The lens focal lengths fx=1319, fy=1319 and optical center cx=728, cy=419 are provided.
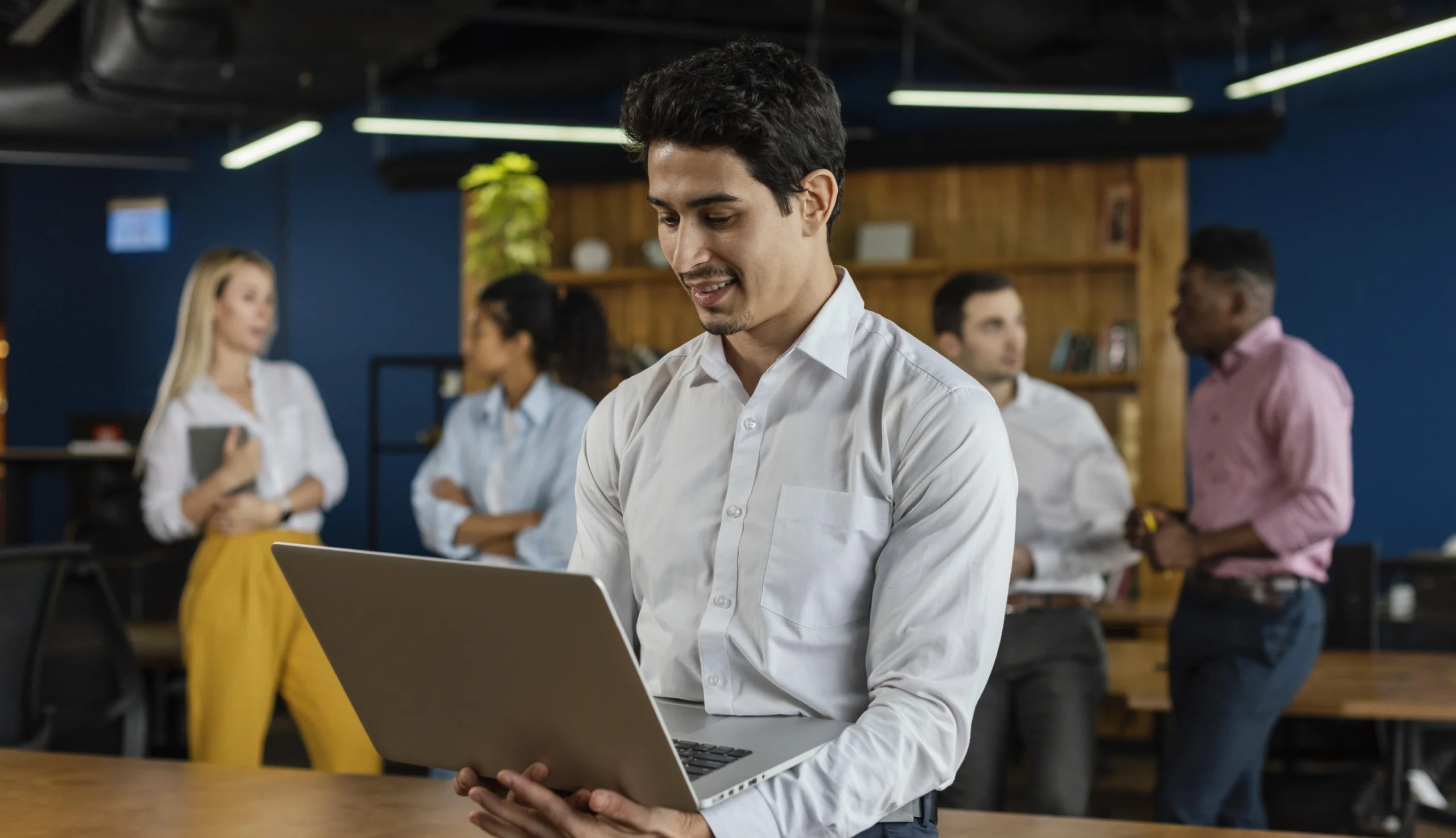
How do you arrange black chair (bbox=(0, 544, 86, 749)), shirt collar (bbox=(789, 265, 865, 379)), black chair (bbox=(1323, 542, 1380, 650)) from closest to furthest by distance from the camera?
shirt collar (bbox=(789, 265, 865, 379)), black chair (bbox=(0, 544, 86, 749)), black chair (bbox=(1323, 542, 1380, 650))

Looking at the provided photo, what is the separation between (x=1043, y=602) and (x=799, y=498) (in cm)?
203

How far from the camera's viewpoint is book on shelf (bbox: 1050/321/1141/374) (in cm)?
729

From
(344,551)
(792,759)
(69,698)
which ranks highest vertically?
(344,551)

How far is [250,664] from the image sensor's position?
351cm

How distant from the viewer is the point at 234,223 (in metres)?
10.1

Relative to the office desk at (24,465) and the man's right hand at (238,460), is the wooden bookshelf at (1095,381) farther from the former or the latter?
the office desk at (24,465)

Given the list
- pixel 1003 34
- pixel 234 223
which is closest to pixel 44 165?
pixel 234 223

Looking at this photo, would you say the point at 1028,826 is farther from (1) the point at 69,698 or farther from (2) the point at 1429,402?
(2) the point at 1429,402

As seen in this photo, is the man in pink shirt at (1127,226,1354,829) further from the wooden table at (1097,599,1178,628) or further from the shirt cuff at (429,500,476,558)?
the shirt cuff at (429,500,476,558)

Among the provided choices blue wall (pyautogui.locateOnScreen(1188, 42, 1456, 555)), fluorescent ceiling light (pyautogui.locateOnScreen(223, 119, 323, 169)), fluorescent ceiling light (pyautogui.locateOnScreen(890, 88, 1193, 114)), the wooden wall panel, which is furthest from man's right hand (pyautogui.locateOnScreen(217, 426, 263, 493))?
blue wall (pyautogui.locateOnScreen(1188, 42, 1456, 555))

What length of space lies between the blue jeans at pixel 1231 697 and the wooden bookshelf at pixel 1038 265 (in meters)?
3.84

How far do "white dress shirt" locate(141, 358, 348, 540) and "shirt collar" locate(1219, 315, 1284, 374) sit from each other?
257 centimetres

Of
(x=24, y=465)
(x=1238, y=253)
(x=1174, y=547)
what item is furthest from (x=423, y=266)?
(x=1174, y=547)

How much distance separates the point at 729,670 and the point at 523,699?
315 millimetres
